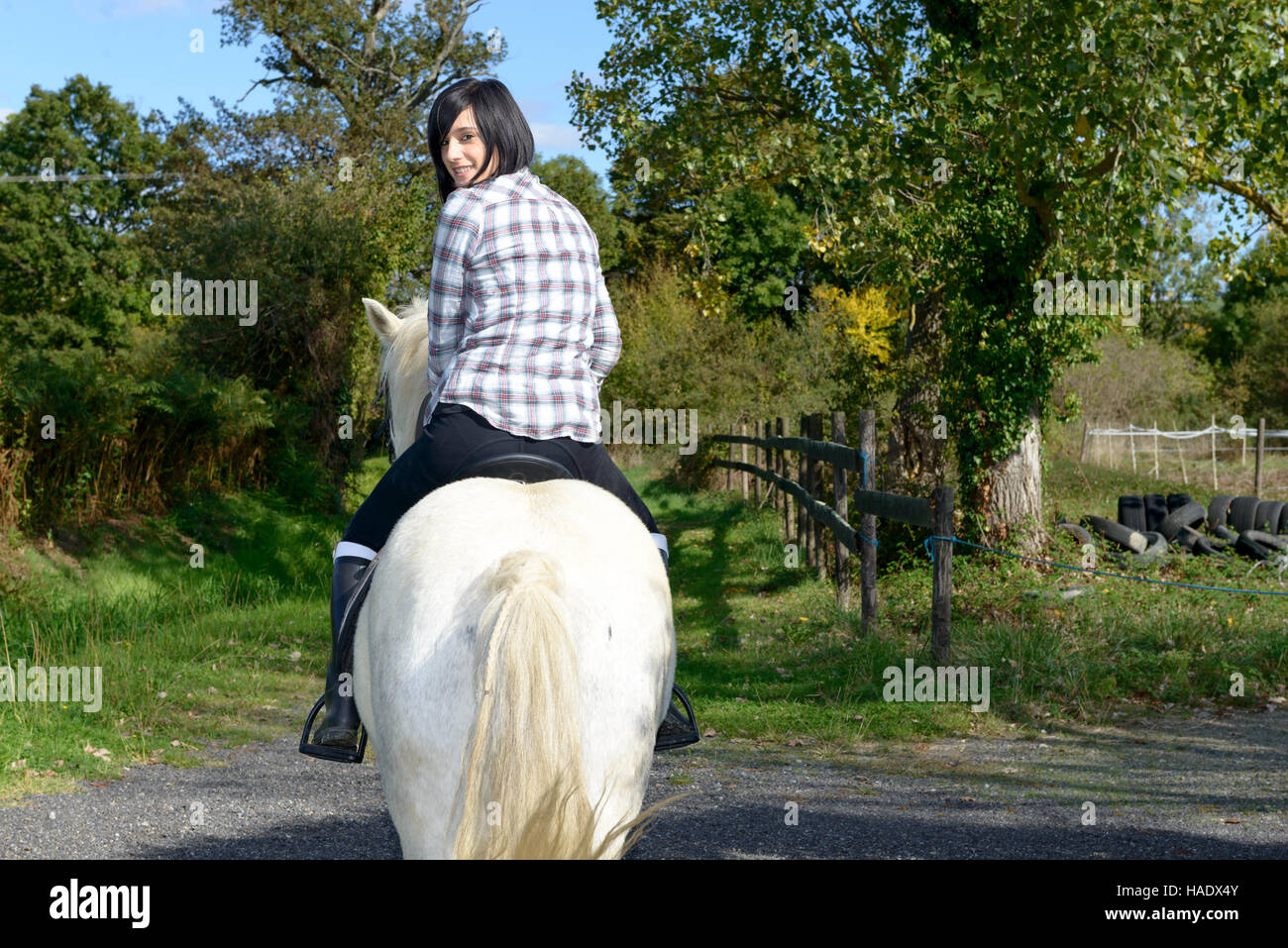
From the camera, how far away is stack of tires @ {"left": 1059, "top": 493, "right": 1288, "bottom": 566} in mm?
12930

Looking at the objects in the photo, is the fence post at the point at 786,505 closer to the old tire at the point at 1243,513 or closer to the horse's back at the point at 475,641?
the old tire at the point at 1243,513

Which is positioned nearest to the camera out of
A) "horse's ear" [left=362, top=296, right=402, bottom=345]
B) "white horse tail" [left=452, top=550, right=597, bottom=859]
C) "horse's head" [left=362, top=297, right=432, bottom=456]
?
"white horse tail" [left=452, top=550, right=597, bottom=859]

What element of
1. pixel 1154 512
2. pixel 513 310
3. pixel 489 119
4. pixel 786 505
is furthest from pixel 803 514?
pixel 513 310

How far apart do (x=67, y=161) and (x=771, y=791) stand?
4684 centimetres

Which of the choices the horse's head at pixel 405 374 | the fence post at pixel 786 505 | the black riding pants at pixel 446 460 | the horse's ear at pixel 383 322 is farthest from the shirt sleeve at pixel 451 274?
the fence post at pixel 786 505

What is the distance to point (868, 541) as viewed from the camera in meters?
9.52

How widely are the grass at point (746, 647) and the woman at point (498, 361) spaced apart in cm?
413

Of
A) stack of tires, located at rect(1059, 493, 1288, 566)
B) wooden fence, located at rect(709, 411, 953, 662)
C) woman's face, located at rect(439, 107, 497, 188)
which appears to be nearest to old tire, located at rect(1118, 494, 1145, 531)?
stack of tires, located at rect(1059, 493, 1288, 566)

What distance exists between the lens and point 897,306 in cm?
1498

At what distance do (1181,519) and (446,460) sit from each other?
45.5 feet

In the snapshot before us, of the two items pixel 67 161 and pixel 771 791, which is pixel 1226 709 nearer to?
pixel 771 791

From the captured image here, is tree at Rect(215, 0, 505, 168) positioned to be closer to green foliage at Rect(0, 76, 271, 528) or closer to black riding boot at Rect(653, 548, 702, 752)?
green foliage at Rect(0, 76, 271, 528)

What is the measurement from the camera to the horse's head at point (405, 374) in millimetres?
3785

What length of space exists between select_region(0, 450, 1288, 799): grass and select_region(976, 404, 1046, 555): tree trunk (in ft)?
1.31
